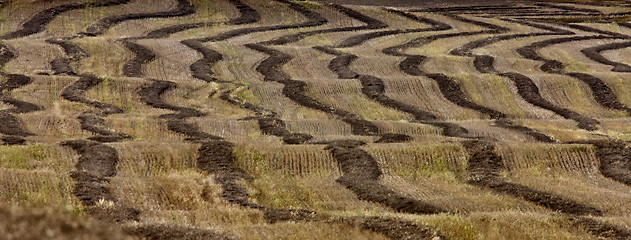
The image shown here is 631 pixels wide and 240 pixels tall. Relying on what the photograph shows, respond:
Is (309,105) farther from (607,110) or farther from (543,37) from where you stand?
(543,37)

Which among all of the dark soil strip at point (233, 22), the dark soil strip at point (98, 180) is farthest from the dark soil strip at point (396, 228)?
the dark soil strip at point (233, 22)

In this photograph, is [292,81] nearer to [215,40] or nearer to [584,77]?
[215,40]

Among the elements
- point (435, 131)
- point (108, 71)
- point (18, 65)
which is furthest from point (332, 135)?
point (18, 65)

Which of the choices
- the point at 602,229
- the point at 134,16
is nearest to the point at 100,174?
the point at 602,229

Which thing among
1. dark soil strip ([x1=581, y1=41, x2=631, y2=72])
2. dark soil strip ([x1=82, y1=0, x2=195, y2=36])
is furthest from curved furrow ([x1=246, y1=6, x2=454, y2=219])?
dark soil strip ([x1=82, y1=0, x2=195, y2=36])

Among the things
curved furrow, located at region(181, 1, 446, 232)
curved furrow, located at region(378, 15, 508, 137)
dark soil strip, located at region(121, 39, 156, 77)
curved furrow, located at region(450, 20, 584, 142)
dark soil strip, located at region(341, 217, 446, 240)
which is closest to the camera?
dark soil strip, located at region(341, 217, 446, 240)

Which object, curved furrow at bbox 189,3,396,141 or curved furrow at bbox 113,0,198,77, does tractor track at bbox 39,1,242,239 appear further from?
curved furrow at bbox 189,3,396,141
